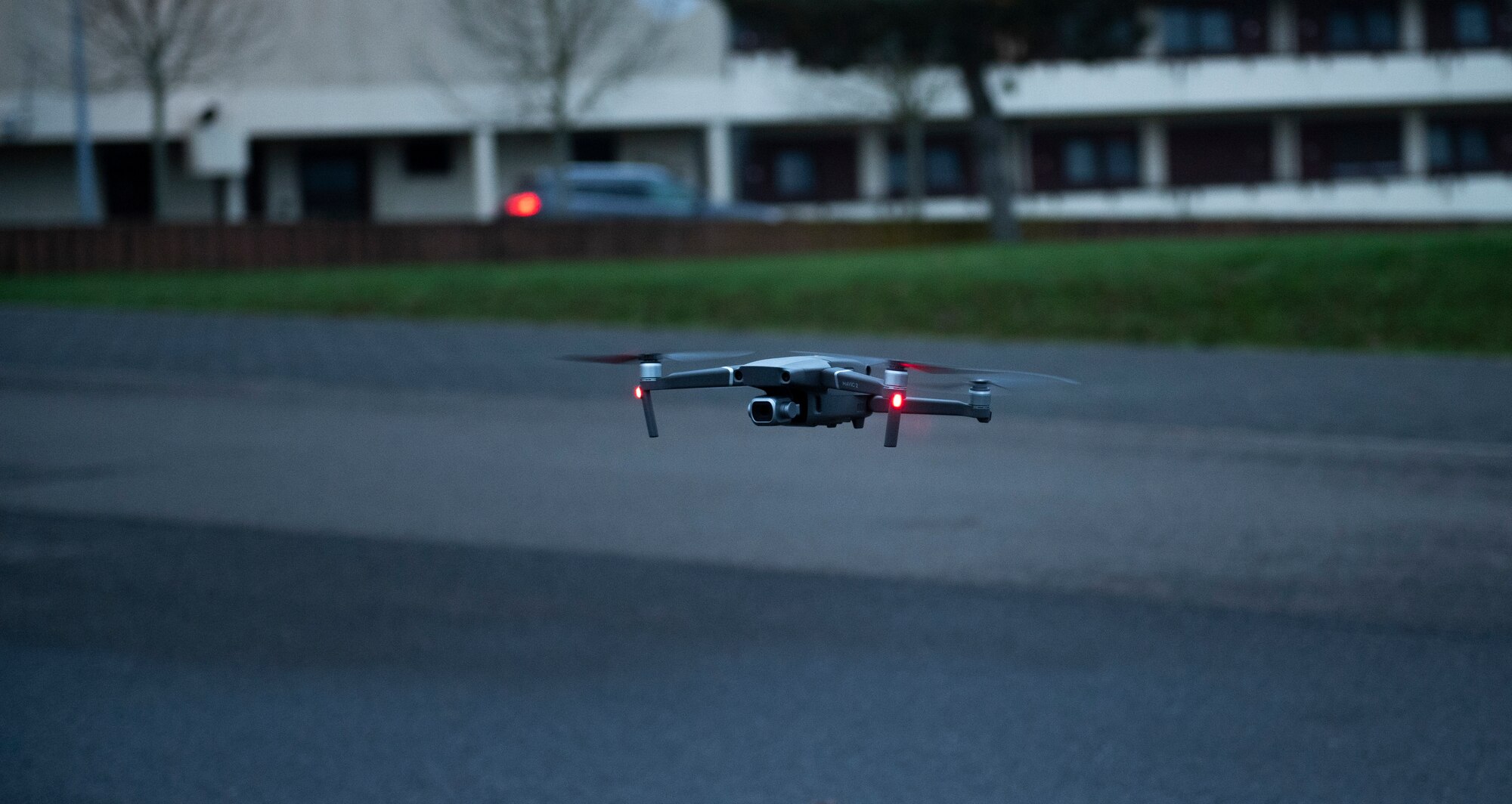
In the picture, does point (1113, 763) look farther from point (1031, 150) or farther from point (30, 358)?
point (1031, 150)

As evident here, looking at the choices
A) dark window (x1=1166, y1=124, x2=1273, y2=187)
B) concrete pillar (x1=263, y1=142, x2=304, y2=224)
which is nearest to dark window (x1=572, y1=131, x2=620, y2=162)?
concrete pillar (x1=263, y1=142, x2=304, y2=224)

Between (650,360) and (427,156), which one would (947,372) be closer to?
(650,360)

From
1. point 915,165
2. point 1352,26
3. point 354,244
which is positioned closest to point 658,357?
point 354,244

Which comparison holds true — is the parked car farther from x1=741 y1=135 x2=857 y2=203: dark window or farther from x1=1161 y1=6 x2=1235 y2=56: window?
x1=1161 y1=6 x2=1235 y2=56: window

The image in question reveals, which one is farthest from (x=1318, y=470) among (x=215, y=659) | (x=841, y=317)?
(x=841, y=317)

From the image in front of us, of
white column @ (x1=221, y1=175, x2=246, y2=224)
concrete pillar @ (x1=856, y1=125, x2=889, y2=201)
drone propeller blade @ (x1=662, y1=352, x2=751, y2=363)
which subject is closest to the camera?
drone propeller blade @ (x1=662, y1=352, x2=751, y2=363)

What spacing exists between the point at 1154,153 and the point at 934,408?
49303mm

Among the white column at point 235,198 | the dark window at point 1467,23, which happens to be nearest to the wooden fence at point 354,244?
the white column at point 235,198

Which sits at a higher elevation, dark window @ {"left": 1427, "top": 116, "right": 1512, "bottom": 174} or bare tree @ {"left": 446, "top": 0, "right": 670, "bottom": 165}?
bare tree @ {"left": 446, "top": 0, "right": 670, "bottom": 165}

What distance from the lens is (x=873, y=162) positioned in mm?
47969

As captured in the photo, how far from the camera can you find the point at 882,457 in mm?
14719

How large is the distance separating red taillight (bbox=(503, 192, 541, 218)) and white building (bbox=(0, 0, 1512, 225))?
2671mm

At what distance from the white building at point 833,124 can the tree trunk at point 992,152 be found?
8.75m

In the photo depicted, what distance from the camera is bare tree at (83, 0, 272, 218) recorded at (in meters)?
37.8
